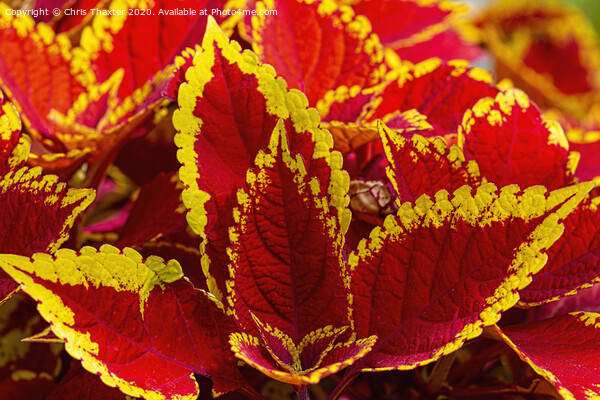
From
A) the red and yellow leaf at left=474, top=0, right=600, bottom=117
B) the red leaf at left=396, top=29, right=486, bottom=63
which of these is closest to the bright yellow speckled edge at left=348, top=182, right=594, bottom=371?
the red leaf at left=396, top=29, right=486, bottom=63

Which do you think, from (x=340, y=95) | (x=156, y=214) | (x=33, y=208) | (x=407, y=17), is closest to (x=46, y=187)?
(x=33, y=208)

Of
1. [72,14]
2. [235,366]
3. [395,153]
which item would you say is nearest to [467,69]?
[395,153]

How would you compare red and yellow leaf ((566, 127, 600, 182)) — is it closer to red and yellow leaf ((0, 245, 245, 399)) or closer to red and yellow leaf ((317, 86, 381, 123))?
red and yellow leaf ((317, 86, 381, 123))

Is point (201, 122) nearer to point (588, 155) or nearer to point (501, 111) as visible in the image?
point (501, 111)

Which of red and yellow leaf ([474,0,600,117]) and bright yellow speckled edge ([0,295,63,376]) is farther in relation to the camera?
red and yellow leaf ([474,0,600,117])

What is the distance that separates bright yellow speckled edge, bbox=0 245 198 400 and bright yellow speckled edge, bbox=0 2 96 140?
0.25m

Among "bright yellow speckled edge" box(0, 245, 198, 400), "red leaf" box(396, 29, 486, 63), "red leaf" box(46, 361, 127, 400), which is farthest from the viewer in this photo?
"red leaf" box(396, 29, 486, 63)

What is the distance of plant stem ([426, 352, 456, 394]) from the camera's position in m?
0.54

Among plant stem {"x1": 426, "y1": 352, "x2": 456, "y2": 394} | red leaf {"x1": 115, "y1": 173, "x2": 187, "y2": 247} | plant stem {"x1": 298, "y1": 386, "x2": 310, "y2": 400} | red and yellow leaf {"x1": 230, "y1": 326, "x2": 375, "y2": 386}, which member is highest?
red leaf {"x1": 115, "y1": 173, "x2": 187, "y2": 247}

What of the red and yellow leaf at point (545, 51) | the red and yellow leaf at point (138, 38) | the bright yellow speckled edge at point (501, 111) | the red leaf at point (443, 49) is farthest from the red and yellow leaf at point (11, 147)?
the red and yellow leaf at point (545, 51)

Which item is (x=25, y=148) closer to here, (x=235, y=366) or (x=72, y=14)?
(x=235, y=366)

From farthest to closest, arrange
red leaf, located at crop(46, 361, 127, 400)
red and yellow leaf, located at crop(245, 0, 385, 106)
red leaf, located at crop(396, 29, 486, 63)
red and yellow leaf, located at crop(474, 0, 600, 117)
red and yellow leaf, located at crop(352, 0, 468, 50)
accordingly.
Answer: red and yellow leaf, located at crop(474, 0, 600, 117)
red leaf, located at crop(396, 29, 486, 63)
red and yellow leaf, located at crop(352, 0, 468, 50)
red and yellow leaf, located at crop(245, 0, 385, 106)
red leaf, located at crop(46, 361, 127, 400)

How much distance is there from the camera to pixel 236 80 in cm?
45

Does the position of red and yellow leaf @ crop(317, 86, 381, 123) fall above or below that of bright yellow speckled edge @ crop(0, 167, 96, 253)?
above
